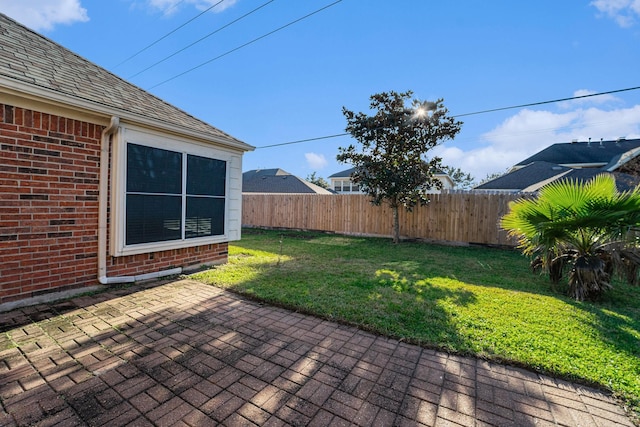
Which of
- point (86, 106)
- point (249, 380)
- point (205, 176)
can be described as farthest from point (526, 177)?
point (86, 106)

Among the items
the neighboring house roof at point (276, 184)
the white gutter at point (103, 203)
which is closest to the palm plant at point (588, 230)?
the white gutter at point (103, 203)

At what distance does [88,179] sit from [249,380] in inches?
147

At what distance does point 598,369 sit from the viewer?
2.49m

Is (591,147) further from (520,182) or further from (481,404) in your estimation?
(481,404)

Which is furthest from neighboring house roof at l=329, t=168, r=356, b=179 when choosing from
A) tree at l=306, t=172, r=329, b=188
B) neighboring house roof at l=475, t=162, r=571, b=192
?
tree at l=306, t=172, r=329, b=188

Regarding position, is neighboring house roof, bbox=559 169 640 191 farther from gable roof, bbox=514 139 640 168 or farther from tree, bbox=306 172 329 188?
tree, bbox=306 172 329 188

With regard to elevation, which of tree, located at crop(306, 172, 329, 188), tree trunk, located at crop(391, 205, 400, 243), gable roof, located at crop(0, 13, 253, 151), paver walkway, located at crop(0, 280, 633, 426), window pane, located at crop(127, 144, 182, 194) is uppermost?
tree, located at crop(306, 172, 329, 188)

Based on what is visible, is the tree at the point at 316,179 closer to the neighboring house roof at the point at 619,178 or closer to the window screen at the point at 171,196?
the neighboring house roof at the point at 619,178

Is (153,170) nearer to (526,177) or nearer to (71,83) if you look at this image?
(71,83)

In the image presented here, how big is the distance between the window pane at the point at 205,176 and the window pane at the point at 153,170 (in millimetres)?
231

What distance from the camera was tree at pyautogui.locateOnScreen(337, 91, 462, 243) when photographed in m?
9.98

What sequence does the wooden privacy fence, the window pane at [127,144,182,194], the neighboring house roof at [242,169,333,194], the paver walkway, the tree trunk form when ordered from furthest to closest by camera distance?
the neighboring house roof at [242,169,333,194]
the tree trunk
the wooden privacy fence
the window pane at [127,144,182,194]
the paver walkway

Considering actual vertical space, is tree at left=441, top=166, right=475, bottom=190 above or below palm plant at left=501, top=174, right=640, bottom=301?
above

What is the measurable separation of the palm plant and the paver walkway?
290 cm
